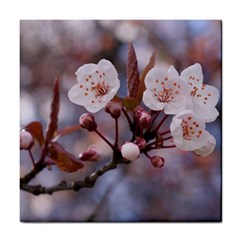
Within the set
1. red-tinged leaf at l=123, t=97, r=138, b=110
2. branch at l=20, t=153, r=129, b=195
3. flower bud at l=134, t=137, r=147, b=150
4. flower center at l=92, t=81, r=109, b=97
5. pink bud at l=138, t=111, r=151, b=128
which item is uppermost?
flower center at l=92, t=81, r=109, b=97

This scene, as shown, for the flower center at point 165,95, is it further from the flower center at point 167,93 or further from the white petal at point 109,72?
the white petal at point 109,72

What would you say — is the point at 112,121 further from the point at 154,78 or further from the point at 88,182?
the point at 154,78

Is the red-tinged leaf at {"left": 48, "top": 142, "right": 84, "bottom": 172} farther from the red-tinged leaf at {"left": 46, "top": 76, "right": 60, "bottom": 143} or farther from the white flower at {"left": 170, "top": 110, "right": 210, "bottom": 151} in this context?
the white flower at {"left": 170, "top": 110, "right": 210, "bottom": 151}

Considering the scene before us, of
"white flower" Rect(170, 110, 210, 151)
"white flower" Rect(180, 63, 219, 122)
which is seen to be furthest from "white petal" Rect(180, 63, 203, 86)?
"white flower" Rect(170, 110, 210, 151)

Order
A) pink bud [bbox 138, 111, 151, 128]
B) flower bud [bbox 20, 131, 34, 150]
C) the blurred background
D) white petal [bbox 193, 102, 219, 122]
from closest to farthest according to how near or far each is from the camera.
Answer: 1. pink bud [bbox 138, 111, 151, 128]
2. white petal [bbox 193, 102, 219, 122]
3. flower bud [bbox 20, 131, 34, 150]
4. the blurred background

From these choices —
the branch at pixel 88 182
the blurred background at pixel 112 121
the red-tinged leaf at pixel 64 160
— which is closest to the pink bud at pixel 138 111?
the branch at pixel 88 182

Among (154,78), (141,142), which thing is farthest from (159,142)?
(154,78)
